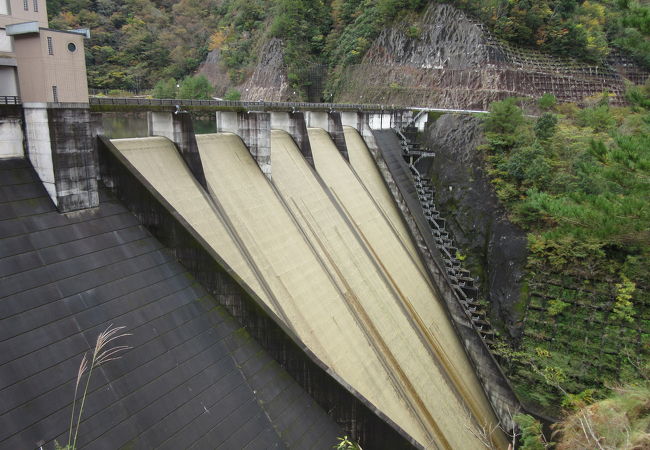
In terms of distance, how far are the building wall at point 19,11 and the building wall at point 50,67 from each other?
3.27m

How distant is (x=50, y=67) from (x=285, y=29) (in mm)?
37417

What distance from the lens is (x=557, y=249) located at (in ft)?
49.5

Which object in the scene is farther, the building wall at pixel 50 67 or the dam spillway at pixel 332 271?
the dam spillway at pixel 332 271

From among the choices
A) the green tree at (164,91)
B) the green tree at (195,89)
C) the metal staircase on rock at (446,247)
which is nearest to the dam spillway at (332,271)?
the metal staircase on rock at (446,247)

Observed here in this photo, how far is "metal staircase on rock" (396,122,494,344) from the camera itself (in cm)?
1692

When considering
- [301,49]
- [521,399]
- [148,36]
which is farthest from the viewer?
[148,36]

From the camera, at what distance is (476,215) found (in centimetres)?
1873

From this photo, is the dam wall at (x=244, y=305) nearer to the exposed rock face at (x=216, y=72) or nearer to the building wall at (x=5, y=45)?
the building wall at (x=5, y=45)

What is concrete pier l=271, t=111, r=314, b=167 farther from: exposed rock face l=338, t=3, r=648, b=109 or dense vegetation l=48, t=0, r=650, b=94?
exposed rock face l=338, t=3, r=648, b=109

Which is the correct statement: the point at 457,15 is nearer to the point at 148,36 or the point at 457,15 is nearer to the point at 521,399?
the point at 521,399

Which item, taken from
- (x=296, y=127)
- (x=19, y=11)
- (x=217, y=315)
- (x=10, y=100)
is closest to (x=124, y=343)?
(x=217, y=315)

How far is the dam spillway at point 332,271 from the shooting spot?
35.2 ft

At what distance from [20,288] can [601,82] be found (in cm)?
3861

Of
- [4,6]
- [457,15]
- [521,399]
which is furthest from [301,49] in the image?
[521,399]
